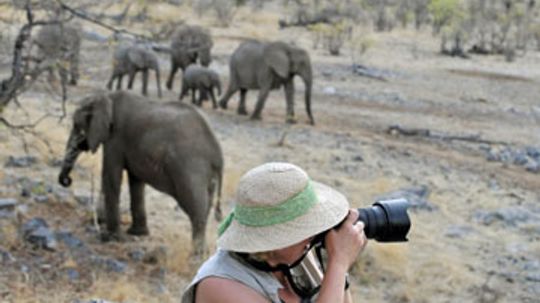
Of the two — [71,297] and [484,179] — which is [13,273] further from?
[484,179]

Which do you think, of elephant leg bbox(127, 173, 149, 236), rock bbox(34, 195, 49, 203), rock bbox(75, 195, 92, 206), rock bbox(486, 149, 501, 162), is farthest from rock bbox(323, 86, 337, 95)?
elephant leg bbox(127, 173, 149, 236)

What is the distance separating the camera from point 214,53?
83.6 feet

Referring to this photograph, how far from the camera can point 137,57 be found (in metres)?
18.2

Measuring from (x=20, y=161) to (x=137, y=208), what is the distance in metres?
2.58

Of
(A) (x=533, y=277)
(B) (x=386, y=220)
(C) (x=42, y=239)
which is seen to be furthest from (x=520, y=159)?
(B) (x=386, y=220)

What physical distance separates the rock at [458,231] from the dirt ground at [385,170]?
53mm

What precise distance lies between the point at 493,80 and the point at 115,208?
1793 cm

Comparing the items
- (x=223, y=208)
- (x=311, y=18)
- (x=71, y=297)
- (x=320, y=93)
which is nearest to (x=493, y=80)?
(x=320, y=93)

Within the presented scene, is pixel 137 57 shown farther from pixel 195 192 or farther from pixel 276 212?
pixel 276 212

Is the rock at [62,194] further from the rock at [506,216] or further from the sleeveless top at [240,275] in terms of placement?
the sleeveless top at [240,275]

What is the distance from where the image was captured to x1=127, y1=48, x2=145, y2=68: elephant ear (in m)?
18.1

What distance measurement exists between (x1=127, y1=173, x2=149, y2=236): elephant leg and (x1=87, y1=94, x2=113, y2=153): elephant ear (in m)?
0.55

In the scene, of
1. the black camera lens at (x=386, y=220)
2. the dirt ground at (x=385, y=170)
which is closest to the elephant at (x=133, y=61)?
the dirt ground at (x=385, y=170)

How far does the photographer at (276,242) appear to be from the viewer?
307 cm
